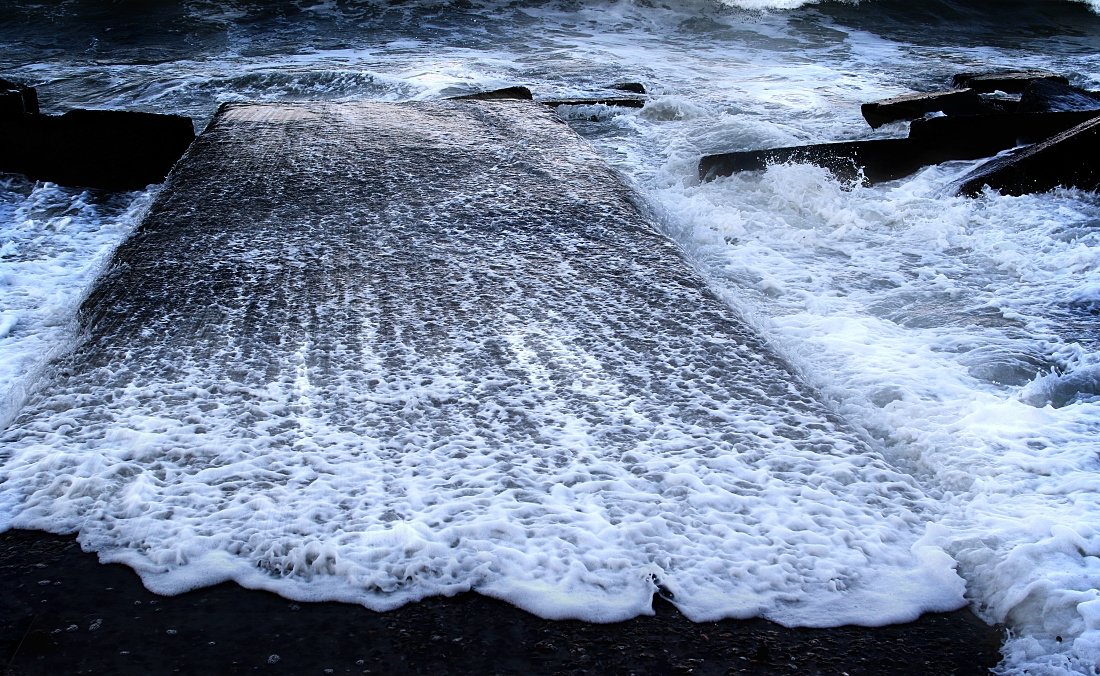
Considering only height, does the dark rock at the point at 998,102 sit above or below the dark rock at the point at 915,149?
below

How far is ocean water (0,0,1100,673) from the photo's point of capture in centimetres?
194

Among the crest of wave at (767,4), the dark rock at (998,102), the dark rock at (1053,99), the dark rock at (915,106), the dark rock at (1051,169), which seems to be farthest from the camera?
the crest of wave at (767,4)

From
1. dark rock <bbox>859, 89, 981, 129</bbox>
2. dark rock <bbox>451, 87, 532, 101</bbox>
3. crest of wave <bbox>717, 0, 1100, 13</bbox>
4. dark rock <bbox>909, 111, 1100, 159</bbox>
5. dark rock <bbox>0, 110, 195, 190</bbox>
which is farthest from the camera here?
crest of wave <bbox>717, 0, 1100, 13</bbox>

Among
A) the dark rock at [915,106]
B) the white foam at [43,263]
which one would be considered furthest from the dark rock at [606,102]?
the white foam at [43,263]

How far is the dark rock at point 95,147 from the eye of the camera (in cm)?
A: 536

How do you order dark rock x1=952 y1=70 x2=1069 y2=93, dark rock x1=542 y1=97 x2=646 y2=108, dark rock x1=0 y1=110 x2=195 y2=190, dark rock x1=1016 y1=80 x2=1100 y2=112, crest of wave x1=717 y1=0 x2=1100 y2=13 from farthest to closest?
crest of wave x1=717 y1=0 x2=1100 y2=13 → dark rock x1=952 y1=70 x2=1069 y2=93 → dark rock x1=542 y1=97 x2=646 y2=108 → dark rock x1=1016 y1=80 x2=1100 y2=112 → dark rock x1=0 y1=110 x2=195 y2=190

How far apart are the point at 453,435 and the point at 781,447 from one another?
886 millimetres

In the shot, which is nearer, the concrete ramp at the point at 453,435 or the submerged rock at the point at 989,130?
the concrete ramp at the point at 453,435

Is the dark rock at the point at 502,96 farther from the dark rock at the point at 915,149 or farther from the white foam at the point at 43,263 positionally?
the white foam at the point at 43,263

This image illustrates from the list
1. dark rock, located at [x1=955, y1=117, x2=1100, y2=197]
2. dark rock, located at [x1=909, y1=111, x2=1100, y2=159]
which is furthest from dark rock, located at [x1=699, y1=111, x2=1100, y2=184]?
dark rock, located at [x1=955, y1=117, x2=1100, y2=197]

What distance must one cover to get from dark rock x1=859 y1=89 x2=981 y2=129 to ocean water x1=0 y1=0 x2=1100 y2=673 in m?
0.13

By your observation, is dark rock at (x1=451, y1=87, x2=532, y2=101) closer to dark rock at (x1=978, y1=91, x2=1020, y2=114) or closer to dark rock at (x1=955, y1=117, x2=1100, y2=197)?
dark rock at (x1=955, y1=117, x2=1100, y2=197)

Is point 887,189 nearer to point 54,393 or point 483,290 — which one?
point 483,290

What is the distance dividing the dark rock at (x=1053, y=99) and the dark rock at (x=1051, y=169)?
185cm
